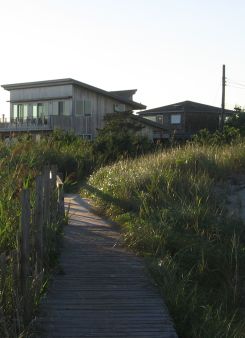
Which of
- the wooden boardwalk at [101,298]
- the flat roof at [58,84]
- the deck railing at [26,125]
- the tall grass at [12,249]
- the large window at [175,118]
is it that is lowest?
the wooden boardwalk at [101,298]

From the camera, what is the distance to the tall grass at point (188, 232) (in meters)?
7.25

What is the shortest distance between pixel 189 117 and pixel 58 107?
60.2ft

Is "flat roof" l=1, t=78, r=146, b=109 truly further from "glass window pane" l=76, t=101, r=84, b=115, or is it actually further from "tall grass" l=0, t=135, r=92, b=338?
"tall grass" l=0, t=135, r=92, b=338

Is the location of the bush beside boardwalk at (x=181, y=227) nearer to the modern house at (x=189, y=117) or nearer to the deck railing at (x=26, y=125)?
the deck railing at (x=26, y=125)

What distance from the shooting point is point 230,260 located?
9352mm

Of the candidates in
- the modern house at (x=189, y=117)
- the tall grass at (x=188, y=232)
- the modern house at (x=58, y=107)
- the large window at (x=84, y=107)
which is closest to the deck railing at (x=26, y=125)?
the modern house at (x=58, y=107)

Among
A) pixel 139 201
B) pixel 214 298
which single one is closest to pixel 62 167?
pixel 139 201

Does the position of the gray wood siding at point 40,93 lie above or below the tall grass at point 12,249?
above

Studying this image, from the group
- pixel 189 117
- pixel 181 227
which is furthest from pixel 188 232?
pixel 189 117

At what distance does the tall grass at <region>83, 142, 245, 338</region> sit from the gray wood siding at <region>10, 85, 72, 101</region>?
30017 mm

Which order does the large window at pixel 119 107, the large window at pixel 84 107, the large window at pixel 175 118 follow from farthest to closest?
the large window at pixel 175 118
the large window at pixel 119 107
the large window at pixel 84 107

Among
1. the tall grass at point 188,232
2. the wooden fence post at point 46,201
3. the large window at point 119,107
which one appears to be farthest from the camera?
the large window at point 119,107

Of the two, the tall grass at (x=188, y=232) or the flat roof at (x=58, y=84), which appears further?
the flat roof at (x=58, y=84)

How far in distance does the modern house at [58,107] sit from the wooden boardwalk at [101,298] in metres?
34.3
